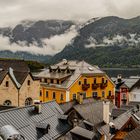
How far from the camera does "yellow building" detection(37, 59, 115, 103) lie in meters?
78.5

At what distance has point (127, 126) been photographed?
147ft

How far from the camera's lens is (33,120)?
34.9 metres

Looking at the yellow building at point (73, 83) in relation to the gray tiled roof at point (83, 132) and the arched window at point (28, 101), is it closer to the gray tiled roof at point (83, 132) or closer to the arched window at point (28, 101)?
the arched window at point (28, 101)

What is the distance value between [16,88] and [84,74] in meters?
24.4

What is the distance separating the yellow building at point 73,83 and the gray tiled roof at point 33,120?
116 feet

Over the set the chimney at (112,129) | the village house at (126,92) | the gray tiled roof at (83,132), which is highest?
the gray tiled roof at (83,132)

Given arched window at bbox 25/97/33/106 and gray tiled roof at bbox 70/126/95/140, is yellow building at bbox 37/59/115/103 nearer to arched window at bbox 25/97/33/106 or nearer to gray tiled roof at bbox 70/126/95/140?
arched window at bbox 25/97/33/106

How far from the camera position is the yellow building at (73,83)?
7850cm

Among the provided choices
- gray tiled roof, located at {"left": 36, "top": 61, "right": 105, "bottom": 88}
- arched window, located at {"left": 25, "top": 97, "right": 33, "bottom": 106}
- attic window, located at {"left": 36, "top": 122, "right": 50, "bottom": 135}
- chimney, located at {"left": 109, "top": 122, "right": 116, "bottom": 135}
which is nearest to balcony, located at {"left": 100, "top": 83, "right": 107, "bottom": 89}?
gray tiled roof, located at {"left": 36, "top": 61, "right": 105, "bottom": 88}

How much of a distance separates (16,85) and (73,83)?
69.9ft

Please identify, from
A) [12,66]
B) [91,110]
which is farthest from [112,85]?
[91,110]

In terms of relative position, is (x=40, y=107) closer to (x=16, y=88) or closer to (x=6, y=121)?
(x=6, y=121)

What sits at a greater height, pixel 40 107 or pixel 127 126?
pixel 40 107

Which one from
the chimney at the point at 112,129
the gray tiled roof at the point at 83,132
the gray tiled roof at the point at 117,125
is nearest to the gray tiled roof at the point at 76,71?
the gray tiled roof at the point at 117,125
